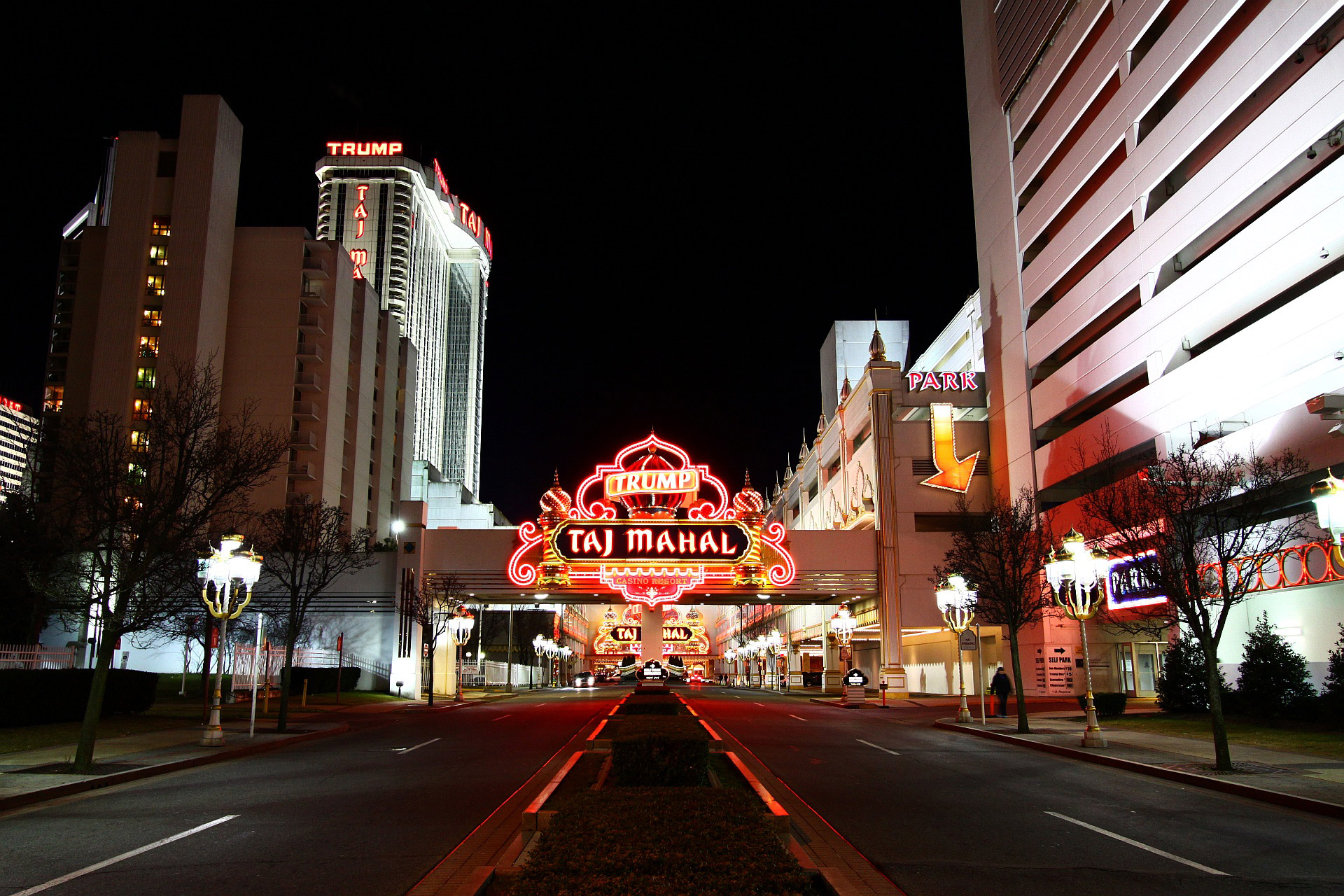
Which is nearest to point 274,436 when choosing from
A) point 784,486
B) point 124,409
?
point 124,409

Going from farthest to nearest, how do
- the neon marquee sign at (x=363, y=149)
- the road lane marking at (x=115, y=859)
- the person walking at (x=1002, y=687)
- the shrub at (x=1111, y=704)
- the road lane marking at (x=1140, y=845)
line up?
the neon marquee sign at (x=363, y=149) → the person walking at (x=1002, y=687) → the shrub at (x=1111, y=704) → the road lane marking at (x=1140, y=845) → the road lane marking at (x=115, y=859)

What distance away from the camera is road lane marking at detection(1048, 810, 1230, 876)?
363 inches

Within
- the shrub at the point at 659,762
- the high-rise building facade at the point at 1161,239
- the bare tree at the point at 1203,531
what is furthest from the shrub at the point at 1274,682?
the shrub at the point at 659,762

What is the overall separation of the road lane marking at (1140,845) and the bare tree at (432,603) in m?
39.5

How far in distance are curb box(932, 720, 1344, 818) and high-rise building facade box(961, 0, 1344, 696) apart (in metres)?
12.8

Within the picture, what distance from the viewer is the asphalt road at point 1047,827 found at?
877 centimetres

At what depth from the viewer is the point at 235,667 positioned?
145 feet

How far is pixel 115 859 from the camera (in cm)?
942

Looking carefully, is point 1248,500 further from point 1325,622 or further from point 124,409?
point 124,409

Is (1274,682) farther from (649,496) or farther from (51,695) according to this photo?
(649,496)

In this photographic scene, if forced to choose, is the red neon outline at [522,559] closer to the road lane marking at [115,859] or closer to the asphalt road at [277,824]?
the asphalt road at [277,824]

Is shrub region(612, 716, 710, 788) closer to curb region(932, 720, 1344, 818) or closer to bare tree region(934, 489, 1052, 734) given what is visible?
curb region(932, 720, 1344, 818)

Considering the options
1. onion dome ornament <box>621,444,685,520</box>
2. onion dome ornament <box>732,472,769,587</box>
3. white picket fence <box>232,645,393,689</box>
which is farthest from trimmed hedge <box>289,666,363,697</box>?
onion dome ornament <box>732,472,769,587</box>

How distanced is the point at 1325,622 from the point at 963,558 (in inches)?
445
